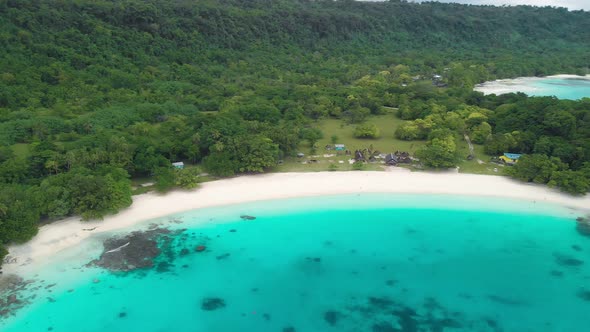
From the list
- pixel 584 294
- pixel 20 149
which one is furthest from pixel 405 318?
pixel 20 149

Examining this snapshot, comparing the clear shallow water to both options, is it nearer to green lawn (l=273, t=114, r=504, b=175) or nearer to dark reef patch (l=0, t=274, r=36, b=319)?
green lawn (l=273, t=114, r=504, b=175)

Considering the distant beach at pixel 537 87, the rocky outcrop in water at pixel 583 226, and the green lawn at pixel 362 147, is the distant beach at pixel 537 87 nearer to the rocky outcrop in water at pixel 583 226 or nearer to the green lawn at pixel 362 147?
the green lawn at pixel 362 147

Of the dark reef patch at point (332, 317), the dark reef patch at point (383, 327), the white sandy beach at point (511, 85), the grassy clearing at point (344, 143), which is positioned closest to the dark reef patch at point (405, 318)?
the dark reef patch at point (383, 327)

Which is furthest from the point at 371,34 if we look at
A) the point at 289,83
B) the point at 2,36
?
the point at 2,36

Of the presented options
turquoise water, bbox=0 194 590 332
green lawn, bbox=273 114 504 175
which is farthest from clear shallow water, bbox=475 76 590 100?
turquoise water, bbox=0 194 590 332

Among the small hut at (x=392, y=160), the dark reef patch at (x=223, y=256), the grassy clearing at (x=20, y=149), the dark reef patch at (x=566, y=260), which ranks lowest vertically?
the dark reef patch at (x=566, y=260)

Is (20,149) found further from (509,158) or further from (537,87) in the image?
(537,87)

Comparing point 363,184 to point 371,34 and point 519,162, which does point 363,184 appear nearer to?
point 519,162
